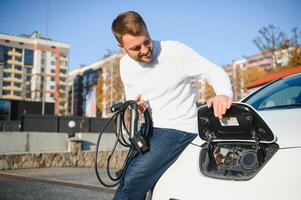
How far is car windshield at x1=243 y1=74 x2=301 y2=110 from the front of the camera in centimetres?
263

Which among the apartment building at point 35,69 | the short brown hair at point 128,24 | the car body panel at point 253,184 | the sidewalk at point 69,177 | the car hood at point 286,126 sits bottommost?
the sidewalk at point 69,177

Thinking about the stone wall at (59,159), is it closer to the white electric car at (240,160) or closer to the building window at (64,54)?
the white electric car at (240,160)

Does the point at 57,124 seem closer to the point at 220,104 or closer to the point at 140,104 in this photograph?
the point at 140,104

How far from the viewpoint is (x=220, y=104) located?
5.59 ft

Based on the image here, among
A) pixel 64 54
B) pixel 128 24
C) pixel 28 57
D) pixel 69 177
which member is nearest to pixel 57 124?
pixel 69 177

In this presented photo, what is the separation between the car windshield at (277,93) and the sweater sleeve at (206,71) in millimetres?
825

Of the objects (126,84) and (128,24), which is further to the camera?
(126,84)

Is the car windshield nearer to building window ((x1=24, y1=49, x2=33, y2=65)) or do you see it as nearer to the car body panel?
the car body panel

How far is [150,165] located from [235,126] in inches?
20.7

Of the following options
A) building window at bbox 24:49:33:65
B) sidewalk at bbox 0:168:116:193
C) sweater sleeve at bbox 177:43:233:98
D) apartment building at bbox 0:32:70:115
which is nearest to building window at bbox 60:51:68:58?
apartment building at bbox 0:32:70:115

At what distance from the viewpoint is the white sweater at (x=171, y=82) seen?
207cm

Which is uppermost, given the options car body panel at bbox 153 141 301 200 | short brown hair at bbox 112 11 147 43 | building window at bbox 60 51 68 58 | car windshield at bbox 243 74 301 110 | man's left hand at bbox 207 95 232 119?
building window at bbox 60 51 68 58

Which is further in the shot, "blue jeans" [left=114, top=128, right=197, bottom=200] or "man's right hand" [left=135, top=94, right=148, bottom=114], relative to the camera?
"man's right hand" [left=135, top=94, right=148, bottom=114]

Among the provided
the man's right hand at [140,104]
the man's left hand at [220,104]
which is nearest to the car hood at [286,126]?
the man's left hand at [220,104]
